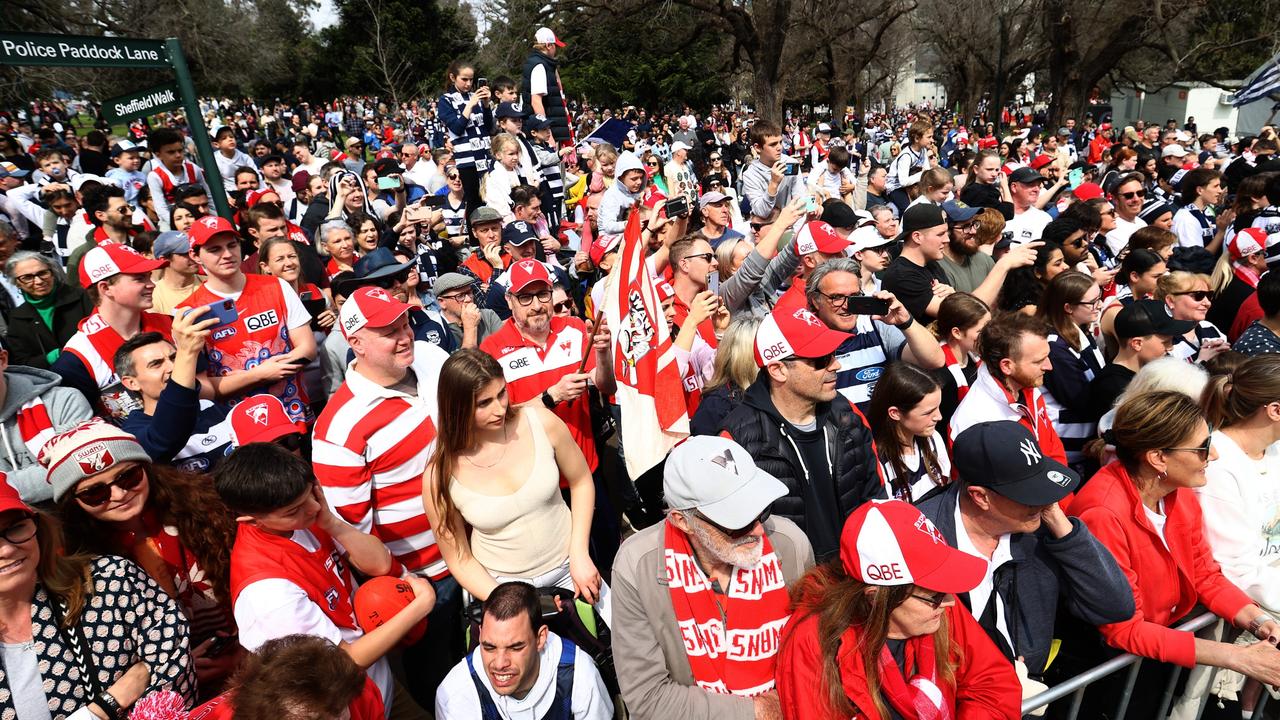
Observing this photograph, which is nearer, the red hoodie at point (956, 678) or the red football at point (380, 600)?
the red hoodie at point (956, 678)

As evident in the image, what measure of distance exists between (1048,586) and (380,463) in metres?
2.68

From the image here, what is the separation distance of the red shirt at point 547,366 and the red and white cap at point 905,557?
2.16 meters

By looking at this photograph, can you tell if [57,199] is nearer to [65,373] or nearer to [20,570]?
[65,373]

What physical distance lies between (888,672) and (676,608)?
27.2 inches

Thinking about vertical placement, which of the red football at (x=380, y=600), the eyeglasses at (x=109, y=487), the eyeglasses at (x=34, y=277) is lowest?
the red football at (x=380, y=600)

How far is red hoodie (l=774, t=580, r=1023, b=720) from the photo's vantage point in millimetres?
2318

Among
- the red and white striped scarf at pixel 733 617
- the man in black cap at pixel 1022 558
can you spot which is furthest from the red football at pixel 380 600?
the man in black cap at pixel 1022 558

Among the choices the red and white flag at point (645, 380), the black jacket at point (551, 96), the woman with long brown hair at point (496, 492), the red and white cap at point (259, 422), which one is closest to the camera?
the woman with long brown hair at point (496, 492)

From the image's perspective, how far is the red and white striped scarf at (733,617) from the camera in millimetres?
2553

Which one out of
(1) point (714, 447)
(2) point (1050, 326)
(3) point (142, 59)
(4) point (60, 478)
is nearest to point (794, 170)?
(2) point (1050, 326)

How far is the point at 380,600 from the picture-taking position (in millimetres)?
2900

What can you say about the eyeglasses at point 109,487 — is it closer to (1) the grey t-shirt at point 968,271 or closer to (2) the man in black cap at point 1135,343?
(2) the man in black cap at point 1135,343

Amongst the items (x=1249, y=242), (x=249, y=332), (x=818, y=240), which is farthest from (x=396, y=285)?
(x=1249, y=242)

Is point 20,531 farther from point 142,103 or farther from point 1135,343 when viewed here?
point 1135,343
